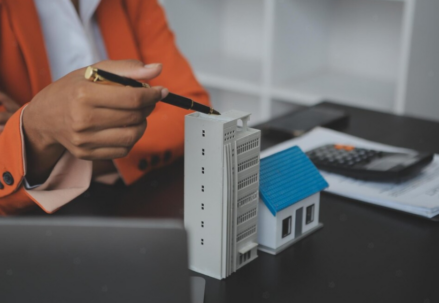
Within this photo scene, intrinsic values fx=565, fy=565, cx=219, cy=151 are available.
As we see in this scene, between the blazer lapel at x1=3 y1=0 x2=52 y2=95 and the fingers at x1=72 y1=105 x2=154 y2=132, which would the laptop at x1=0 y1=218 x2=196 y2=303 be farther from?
the blazer lapel at x1=3 y1=0 x2=52 y2=95

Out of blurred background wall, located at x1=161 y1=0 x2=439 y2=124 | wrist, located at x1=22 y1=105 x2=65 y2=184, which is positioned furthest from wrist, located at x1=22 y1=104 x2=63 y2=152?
blurred background wall, located at x1=161 y1=0 x2=439 y2=124

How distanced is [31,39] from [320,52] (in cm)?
162

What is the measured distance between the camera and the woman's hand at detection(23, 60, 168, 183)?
2.13ft

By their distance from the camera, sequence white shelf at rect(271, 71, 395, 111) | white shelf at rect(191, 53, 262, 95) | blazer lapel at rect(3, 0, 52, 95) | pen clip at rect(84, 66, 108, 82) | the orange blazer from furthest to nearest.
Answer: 1. white shelf at rect(191, 53, 262, 95)
2. white shelf at rect(271, 71, 395, 111)
3. blazer lapel at rect(3, 0, 52, 95)
4. the orange blazer
5. pen clip at rect(84, 66, 108, 82)

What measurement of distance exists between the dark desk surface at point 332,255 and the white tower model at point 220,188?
35mm

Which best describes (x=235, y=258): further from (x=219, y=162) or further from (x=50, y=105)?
(x=50, y=105)

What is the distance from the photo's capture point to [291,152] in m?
0.83

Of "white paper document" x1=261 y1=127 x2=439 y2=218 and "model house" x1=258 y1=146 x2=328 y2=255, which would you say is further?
"white paper document" x1=261 y1=127 x2=439 y2=218

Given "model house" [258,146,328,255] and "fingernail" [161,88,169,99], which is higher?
"fingernail" [161,88,169,99]

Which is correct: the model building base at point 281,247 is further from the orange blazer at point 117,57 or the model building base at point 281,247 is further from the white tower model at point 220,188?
the orange blazer at point 117,57

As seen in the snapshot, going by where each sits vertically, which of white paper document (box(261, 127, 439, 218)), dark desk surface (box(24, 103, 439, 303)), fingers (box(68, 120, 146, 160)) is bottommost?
dark desk surface (box(24, 103, 439, 303))

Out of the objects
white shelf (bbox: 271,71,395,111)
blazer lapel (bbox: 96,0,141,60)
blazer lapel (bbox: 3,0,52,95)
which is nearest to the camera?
blazer lapel (bbox: 3,0,52,95)

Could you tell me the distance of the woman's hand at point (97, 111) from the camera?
25.5 inches

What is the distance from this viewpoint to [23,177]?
83 centimetres
